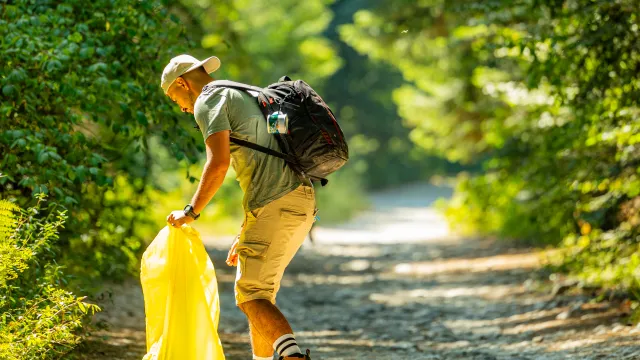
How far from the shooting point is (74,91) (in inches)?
210

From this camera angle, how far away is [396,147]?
51.5m

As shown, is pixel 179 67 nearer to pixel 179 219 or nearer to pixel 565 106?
pixel 179 219

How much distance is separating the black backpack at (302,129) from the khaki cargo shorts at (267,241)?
6.8 inches

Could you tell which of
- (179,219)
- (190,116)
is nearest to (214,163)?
(179,219)

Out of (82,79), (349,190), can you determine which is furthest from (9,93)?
(349,190)

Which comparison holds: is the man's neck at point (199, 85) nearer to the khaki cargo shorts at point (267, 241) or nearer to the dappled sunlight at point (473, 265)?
the khaki cargo shorts at point (267, 241)

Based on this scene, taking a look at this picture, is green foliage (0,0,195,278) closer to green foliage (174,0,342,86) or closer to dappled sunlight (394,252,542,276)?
dappled sunlight (394,252,542,276)

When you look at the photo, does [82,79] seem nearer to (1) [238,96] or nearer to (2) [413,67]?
(1) [238,96]

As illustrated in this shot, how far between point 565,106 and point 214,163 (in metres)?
4.98

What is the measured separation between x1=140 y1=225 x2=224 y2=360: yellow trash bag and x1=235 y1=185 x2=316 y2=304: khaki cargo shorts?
197 millimetres

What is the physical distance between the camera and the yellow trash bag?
14.5 ft

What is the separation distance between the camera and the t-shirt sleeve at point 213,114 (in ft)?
14.2

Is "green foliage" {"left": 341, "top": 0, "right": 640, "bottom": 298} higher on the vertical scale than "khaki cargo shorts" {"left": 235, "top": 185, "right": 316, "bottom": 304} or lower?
higher

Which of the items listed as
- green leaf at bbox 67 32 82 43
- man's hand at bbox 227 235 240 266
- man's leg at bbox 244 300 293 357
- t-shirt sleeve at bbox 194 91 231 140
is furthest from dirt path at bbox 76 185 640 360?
t-shirt sleeve at bbox 194 91 231 140
